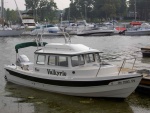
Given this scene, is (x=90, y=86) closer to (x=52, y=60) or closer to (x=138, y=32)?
(x=52, y=60)

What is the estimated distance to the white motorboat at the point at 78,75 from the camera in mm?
16875

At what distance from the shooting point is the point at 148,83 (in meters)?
18.1

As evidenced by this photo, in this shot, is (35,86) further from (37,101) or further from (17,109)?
(17,109)

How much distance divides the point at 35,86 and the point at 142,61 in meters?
14.4

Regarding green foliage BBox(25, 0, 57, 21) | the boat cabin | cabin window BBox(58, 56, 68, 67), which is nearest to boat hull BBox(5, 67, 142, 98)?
the boat cabin

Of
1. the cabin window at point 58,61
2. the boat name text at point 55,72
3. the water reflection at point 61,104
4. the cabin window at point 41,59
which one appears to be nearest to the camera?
the water reflection at point 61,104

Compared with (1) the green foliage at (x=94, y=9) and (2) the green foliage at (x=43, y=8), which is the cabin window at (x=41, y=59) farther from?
(2) the green foliage at (x=43, y=8)

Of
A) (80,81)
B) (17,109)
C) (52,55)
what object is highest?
(52,55)

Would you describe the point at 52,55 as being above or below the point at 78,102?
above

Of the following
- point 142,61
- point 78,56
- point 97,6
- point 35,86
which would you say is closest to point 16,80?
point 35,86

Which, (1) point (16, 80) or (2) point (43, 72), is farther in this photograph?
(1) point (16, 80)

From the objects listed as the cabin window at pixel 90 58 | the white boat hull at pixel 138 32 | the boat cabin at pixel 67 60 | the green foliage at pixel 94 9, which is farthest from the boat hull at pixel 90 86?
the green foliage at pixel 94 9

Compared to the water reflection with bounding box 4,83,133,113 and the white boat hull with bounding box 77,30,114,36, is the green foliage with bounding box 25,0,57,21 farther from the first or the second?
the water reflection with bounding box 4,83,133,113

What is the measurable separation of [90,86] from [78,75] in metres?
0.89
